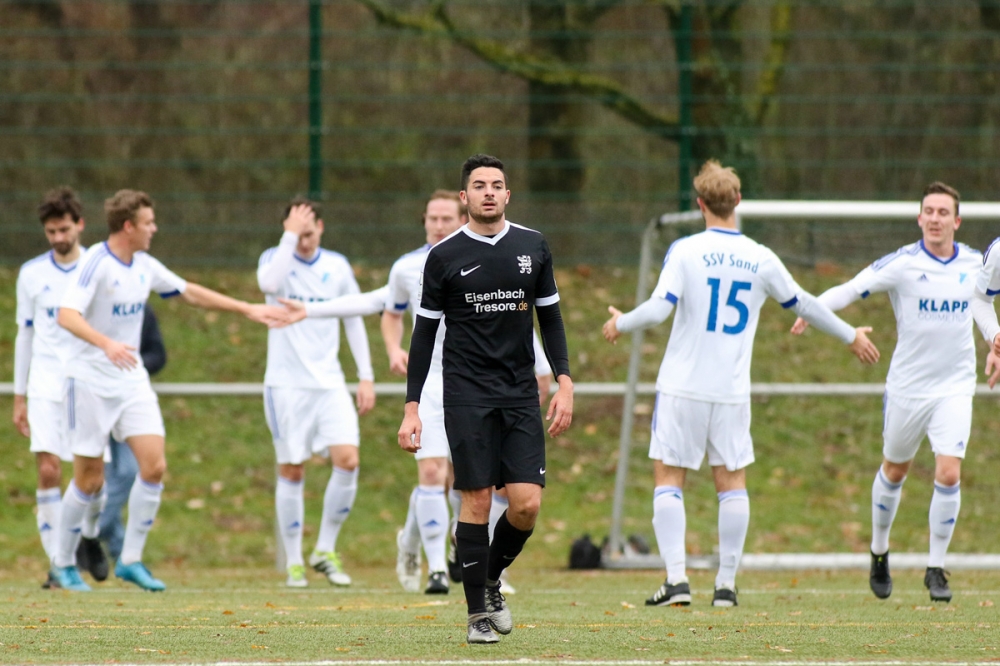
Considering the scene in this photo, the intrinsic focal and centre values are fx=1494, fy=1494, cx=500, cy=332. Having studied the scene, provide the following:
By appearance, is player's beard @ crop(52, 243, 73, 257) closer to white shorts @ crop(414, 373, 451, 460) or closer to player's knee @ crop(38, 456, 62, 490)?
player's knee @ crop(38, 456, 62, 490)

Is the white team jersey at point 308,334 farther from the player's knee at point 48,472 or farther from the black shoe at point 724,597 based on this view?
the black shoe at point 724,597

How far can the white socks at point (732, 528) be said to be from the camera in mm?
8203

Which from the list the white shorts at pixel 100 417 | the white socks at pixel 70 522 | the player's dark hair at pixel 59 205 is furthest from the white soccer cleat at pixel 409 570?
the player's dark hair at pixel 59 205

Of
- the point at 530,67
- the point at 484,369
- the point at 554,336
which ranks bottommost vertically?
the point at 484,369

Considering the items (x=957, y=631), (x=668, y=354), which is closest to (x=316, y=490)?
(x=668, y=354)

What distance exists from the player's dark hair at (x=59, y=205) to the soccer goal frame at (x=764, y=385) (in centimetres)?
423

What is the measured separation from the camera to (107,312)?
932 centimetres

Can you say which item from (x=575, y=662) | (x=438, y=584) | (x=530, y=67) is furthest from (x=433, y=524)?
(x=530, y=67)

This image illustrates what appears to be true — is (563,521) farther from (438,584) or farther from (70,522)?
(70,522)

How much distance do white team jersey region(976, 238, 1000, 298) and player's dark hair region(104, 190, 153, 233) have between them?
5001mm

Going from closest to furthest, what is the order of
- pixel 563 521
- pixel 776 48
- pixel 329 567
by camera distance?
pixel 329 567
pixel 563 521
pixel 776 48

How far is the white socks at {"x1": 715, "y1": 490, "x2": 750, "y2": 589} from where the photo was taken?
8.20m

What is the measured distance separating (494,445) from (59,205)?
4.71 metres

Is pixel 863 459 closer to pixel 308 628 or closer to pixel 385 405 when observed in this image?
pixel 385 405
